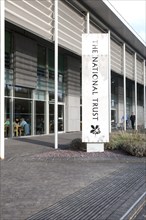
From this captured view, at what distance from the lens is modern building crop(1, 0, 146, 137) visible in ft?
61.9

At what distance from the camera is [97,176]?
9094mm

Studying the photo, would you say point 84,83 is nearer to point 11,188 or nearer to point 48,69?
point 11,188

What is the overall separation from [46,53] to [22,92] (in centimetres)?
417

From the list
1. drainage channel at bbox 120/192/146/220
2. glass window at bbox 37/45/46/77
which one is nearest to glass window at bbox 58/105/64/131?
glass window at bbox 37/45/46/77

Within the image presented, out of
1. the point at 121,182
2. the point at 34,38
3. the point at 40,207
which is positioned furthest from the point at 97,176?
the point at 34,38

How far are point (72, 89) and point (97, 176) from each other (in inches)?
853

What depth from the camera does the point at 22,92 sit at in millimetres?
23000

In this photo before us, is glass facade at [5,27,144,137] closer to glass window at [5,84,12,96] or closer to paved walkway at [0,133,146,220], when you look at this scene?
glass window at [5,84,12,96]

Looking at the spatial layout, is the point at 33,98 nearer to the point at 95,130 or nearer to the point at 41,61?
the point at 41,61

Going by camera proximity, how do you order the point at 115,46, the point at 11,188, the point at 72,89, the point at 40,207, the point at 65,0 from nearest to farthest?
the point at 40,207 → the point at 11,188 → the point at 65,0 → the point at 72,89 → the point at 115,46

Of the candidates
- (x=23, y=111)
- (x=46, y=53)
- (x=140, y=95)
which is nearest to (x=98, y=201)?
(x=23, y=111)

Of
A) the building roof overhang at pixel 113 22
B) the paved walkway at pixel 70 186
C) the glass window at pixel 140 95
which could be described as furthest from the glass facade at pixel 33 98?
the glass window at pixel 140 95

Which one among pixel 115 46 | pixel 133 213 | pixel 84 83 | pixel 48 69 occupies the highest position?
pixel 115 46

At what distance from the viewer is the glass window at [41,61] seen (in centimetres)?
2489
